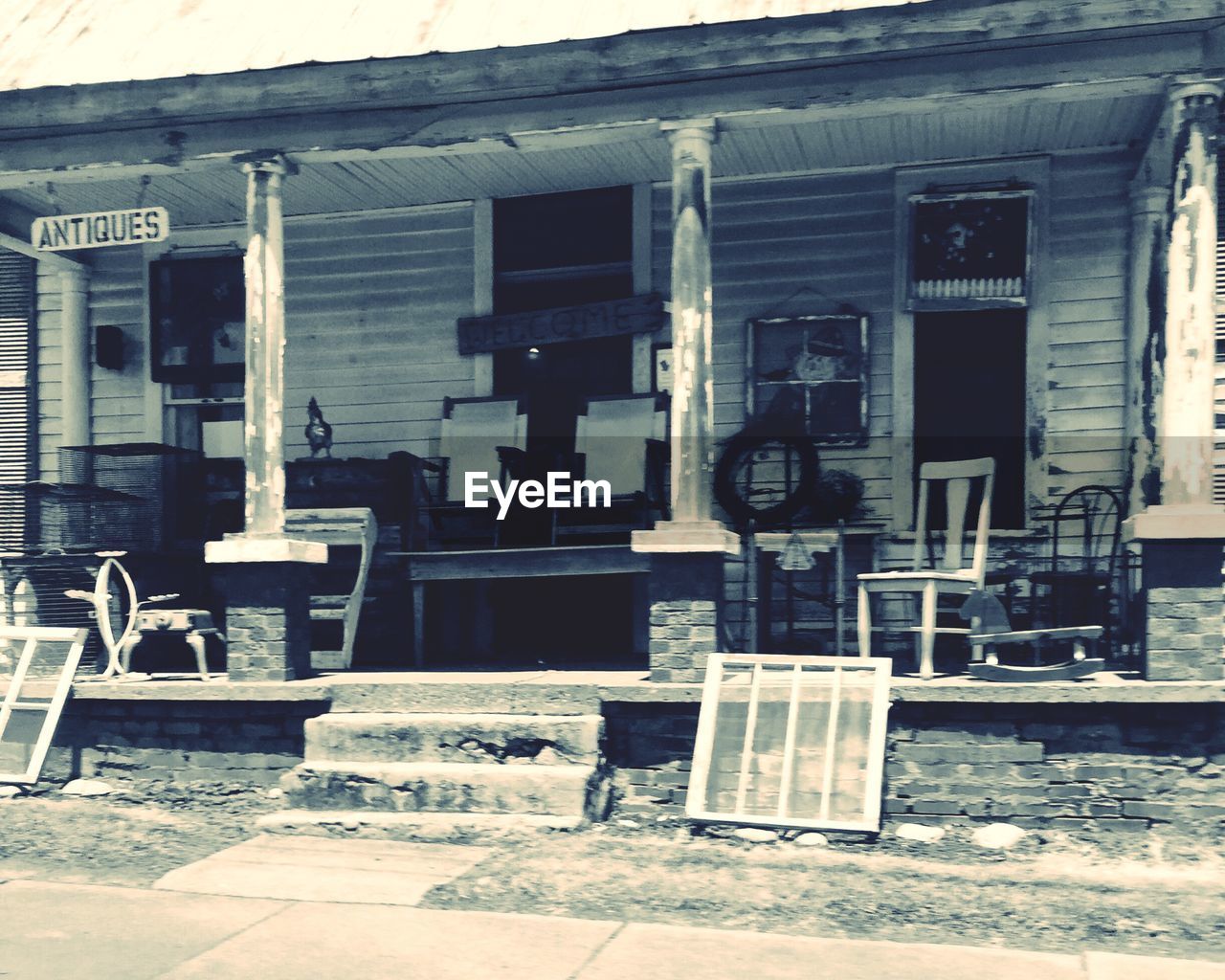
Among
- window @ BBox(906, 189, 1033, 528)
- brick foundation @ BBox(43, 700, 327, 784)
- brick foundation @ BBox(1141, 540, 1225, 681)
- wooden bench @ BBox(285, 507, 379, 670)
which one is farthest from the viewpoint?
window @ BBox(906, 189, 1033, 528)

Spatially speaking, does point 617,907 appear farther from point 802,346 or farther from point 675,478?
point 802,346

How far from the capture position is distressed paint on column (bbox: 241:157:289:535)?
24.2ft

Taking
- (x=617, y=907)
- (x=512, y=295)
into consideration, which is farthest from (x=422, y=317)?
(x=617, y=907)

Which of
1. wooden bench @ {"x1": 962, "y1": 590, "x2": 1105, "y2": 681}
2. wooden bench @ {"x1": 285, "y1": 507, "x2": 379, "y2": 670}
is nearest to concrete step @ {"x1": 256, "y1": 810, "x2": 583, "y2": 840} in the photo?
wooden bench @ {"x1": 285, "y1": 507, "x2": 379, "y2": 670}

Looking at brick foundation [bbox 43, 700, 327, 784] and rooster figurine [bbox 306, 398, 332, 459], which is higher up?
rooster figurine [bbox 306, 398, 332, 459]

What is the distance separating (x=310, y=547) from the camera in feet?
24.1

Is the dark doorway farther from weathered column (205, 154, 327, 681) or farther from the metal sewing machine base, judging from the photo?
the metal sewing machine base

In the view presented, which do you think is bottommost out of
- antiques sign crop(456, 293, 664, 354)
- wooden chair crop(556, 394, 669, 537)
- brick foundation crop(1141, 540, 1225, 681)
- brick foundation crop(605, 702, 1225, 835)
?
brick foundation crop(605, 702, 1225, 835)

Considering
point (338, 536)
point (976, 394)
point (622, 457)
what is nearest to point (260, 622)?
point (338, 536)

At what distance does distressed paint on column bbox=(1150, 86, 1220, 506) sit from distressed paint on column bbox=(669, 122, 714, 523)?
2.22 metres

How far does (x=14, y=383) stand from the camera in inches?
390

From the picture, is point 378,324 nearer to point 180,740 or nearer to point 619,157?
point 619,157

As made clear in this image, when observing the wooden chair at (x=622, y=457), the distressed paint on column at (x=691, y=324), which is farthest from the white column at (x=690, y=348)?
the wooden chair at (x=622, y=457)

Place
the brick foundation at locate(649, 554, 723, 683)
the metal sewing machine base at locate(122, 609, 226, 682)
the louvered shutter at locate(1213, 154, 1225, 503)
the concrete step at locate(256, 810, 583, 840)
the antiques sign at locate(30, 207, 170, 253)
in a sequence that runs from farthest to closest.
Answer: the louvered shutter at locate(1213, 154, 1225, 503) < the metal sewing machine base at locate(122, 609, 226, 682) < the antiques sign at locate(30, 207, 170, 253) < the brick foundation at locate(649, 554, 723, 683) < the concrete step at locate(256, 810, 583, 840)
